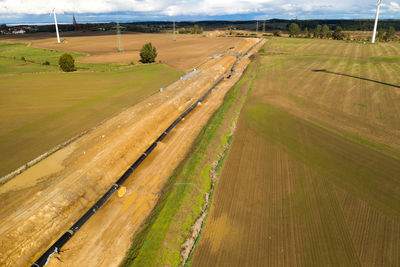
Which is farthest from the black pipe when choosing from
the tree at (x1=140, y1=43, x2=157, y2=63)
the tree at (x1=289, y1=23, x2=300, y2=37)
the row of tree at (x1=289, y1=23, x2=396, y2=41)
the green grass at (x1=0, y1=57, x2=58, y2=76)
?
the tree at (x1=289, y1=23, x2=300, y2=37)

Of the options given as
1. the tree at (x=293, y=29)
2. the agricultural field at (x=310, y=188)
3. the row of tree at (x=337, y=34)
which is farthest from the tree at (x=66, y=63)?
the tree at (x=293, y=29)

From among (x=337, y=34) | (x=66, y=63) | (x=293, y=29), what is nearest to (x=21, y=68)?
(x=66, y=63)

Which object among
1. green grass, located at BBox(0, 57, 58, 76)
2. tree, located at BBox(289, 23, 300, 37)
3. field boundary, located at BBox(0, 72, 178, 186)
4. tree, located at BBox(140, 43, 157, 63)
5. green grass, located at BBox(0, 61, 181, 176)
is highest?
tree, located at BBox(289, 23, 300, 37)

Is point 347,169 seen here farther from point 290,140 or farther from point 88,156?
point 88,156

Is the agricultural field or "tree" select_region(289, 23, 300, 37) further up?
"tree" select_region(289, 23, 300, 37)

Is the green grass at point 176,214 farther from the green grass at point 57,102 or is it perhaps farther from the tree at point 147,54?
the tree at point 147,54

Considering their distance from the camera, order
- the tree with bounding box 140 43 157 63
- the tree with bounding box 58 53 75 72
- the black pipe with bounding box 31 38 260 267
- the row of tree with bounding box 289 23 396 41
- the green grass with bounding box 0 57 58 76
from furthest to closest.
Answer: the row of tree with bounding box 289 23 396 41 < the tree with bounding box 140 43 157 63 < the green grass with bounding box 0 57 58 76 < the tree with bounding box 58 53 75 72 < the black pipe with bounding box 31 38 260 267

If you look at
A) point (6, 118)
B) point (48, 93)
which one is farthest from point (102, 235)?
point (48, 93)

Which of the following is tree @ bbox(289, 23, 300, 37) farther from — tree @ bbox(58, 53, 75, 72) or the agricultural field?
tree @ bbox(58, 53, 75, 72)

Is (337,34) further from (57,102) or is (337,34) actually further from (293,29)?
(57,102)
